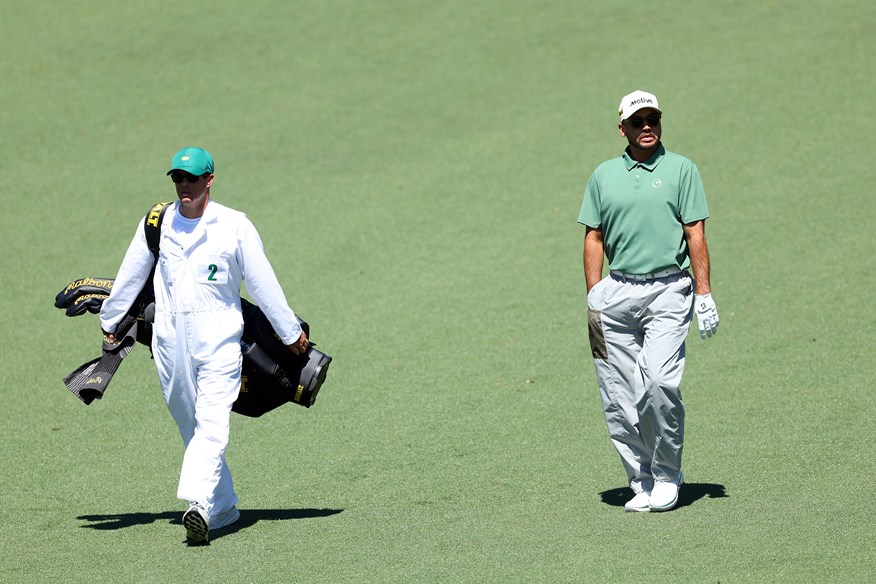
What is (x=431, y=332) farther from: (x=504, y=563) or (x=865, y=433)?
(x=504, y=563)

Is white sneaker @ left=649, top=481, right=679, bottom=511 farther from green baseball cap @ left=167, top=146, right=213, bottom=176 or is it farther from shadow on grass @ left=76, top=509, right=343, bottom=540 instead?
green baseball cap @ left=167, top=146, right=213, bottom=176

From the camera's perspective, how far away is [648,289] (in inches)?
233

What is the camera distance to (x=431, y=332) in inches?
369

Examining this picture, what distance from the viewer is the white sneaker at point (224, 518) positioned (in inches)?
232

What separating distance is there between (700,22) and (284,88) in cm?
542

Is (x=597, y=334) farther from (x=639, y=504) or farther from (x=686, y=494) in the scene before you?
(x=686, y=494)

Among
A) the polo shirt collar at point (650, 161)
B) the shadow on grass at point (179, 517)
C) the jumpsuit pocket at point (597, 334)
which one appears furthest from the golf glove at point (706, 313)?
the shadow on grass at point (179, 517)

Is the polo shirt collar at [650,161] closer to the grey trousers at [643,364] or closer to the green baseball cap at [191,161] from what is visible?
the grey trousers at [643,364]

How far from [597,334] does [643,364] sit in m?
0.31

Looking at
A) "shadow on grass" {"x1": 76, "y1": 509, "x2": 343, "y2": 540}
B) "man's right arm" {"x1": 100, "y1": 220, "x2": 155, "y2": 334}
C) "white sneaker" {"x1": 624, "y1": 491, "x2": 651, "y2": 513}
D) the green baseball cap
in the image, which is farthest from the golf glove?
"man's right arm" {"x1": 100, "y1": 220, "x2": 155, "y2": 334}

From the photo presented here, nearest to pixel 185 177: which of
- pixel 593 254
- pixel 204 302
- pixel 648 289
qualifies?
pixel 204 302

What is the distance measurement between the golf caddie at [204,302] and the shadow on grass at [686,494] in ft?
6.12

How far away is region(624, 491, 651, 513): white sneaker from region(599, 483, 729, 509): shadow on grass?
0.14 meters

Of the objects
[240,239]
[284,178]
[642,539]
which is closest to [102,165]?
[284,178]
